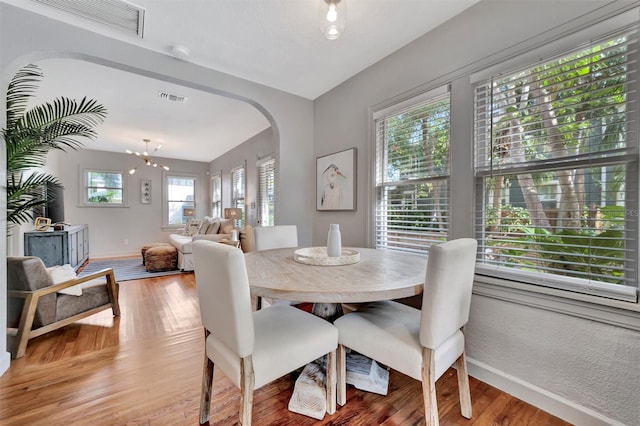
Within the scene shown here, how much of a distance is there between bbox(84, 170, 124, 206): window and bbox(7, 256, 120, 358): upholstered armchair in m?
4.88

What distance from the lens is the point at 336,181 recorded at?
9.60 feet

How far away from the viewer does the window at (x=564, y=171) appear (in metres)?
1.27

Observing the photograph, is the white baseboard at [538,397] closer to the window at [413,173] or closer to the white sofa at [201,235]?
the window at [413,173]

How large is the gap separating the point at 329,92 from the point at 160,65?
1672 mm

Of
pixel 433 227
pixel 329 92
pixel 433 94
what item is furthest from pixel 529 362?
pixel 329 92

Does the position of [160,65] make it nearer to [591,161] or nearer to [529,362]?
[591,161]

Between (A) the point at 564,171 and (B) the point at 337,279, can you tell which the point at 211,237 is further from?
(A) the point at 564,171

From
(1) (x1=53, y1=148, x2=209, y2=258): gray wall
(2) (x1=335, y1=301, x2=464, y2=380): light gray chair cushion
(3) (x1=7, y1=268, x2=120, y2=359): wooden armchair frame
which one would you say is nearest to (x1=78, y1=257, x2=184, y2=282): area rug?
(1) (x1=53, y1=148, x2=209, y2=258): gray wall

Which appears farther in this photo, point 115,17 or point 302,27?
point 302,27

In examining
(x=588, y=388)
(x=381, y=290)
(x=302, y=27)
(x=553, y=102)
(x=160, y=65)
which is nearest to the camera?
(x=381, y=290)

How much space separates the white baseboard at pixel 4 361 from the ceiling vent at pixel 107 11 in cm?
237

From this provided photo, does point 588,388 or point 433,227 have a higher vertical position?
point 433,227

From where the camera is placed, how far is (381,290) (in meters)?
1.19

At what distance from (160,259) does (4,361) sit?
121 inches
